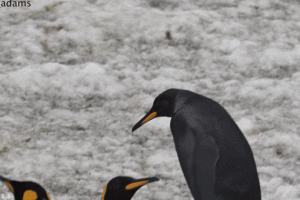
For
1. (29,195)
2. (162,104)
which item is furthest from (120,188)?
(162,104)

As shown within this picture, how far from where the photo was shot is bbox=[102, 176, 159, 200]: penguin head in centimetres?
155

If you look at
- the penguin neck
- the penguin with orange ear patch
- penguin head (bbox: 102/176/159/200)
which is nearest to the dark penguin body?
the penguin neck

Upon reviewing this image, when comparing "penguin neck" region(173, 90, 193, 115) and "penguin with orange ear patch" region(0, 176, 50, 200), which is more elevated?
"penguin neck" region(173, 90, 193, 115)

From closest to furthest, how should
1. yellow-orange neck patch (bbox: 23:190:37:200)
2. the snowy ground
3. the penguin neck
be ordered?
yellow-orange neck patch (bbox: 23:190:37:200) → the penguin neck → the snowy ground

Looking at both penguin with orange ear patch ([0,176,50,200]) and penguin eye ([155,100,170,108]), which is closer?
penguin with orange ear patch ([0,176,50,200])

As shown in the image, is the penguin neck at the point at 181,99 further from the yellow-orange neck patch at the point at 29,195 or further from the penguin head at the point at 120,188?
the yellow-orange neck patch at the point at 29,195

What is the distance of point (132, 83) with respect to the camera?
2518mm

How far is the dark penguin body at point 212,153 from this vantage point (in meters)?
1.52

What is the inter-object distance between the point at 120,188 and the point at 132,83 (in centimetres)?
105

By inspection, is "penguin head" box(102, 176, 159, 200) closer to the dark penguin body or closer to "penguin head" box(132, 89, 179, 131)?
the dark penguin body

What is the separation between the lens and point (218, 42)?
2.84m

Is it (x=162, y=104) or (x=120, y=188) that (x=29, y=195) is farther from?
(x=162, y=104)

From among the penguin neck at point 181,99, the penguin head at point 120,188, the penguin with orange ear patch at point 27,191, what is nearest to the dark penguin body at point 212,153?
the penguin neck at point 181,99

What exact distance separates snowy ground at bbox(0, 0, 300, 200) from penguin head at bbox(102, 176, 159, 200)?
0.28 m
